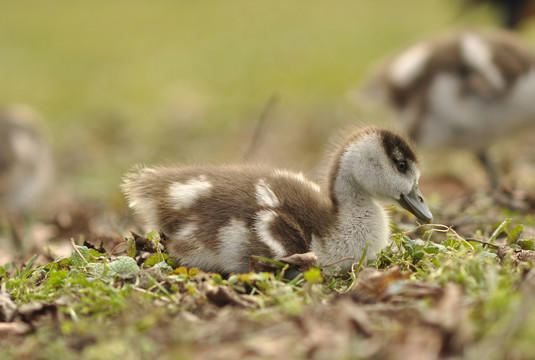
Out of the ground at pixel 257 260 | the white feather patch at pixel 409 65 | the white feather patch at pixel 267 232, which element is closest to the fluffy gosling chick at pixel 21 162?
the ground at pixel 257 260

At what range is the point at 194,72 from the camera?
16.1 metres

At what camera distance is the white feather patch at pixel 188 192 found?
11.4ft

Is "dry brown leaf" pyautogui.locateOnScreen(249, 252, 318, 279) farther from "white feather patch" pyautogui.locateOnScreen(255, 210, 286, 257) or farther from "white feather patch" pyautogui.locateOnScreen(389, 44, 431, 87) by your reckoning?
"white feather patch" pyautogui.locateOnScreen(389, 44, 431, 87)

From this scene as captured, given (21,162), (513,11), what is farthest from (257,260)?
(513,11)

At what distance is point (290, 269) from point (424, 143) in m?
3.92

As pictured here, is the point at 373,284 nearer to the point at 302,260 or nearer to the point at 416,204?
the point at 302,260

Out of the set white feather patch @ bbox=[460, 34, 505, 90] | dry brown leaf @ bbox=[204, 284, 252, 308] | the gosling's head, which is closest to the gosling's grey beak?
the gosling's head

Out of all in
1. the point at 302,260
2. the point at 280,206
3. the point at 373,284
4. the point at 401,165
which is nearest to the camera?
the point at 373,284

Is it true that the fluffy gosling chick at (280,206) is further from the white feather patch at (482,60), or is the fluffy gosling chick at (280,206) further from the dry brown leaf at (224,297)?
the white feather patch at (482,60)

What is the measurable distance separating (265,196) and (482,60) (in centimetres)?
371

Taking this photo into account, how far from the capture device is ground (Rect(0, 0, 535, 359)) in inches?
93.6

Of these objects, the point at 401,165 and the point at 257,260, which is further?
the point at 401,165

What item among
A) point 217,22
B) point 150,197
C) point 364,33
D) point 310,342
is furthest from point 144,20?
point 310,342

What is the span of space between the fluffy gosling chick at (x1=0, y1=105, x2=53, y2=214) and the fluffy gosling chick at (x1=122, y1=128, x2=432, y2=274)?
3.94 meters
